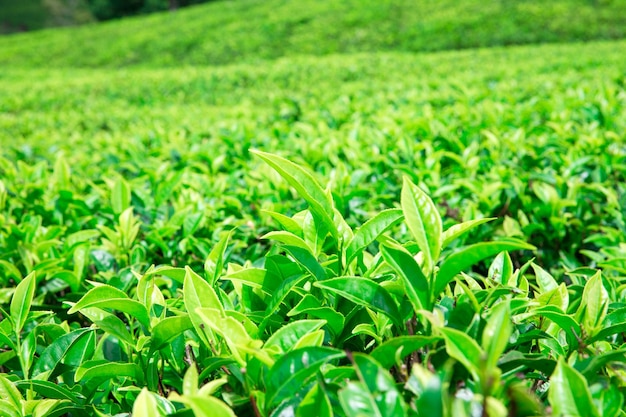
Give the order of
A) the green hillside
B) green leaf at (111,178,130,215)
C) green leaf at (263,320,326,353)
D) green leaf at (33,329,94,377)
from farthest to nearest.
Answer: the green hillside, green leaf at (111,178,130,215), green leaf at (33,329,94,377), green leaf at (263,320,326,353)

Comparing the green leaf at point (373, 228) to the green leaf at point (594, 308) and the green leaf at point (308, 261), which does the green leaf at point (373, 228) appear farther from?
the green leaf at point (594, 308)

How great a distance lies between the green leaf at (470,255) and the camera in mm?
889

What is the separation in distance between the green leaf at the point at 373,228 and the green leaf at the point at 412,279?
0.15 m

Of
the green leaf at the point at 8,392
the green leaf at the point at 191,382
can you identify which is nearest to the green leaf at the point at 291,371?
the green leaf at the point at 191,382

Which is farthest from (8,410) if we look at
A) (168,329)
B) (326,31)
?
(326,31)

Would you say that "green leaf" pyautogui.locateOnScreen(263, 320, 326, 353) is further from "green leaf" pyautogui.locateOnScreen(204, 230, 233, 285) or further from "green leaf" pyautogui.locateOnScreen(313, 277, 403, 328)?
"green leaf" pyautogui.locateOnScreen(204, 230, 233, 285)

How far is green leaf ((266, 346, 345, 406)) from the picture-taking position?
805 millimetres

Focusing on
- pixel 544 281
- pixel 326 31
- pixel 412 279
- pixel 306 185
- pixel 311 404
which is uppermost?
pixel 326 31

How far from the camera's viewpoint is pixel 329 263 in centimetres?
116

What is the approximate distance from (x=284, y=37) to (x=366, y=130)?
14.9 meters

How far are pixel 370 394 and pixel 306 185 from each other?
46 cm

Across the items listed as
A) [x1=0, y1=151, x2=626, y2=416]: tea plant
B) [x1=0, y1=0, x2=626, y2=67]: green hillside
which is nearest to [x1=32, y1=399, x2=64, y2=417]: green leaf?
[x1=0, y1=151, x2=626, y2=416]: tea plant

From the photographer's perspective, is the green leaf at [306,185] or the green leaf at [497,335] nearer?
the green leaf at [497,335]

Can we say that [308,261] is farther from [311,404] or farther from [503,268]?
[503,268]
